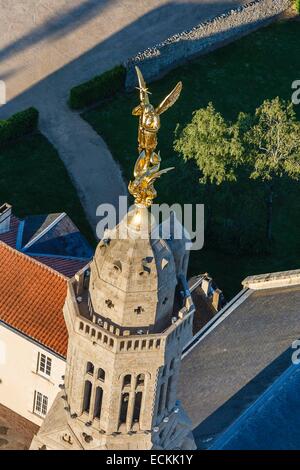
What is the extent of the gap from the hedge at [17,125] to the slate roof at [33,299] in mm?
30711

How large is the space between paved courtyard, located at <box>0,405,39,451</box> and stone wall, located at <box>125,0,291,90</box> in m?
46.9

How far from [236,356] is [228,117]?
49825 mm

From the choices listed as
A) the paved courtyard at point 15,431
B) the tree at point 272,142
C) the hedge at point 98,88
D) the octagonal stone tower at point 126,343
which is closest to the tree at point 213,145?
the tree at point 272,142

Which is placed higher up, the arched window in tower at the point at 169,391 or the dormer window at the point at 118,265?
the dormer window at the point at 118,265

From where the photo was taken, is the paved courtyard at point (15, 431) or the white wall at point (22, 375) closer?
the white wall at point (22, 375)

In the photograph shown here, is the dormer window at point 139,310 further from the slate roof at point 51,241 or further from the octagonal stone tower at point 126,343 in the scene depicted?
the slate roof at point 51,241

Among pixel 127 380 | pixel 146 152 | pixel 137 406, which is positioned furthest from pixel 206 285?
pixel 146 152

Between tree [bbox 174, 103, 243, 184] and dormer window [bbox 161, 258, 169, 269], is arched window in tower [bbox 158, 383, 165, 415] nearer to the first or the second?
dormer window [bbox 161, 258, 169, 269]

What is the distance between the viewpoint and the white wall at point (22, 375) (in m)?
86.4

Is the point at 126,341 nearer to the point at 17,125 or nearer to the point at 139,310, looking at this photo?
the point at 139,310
